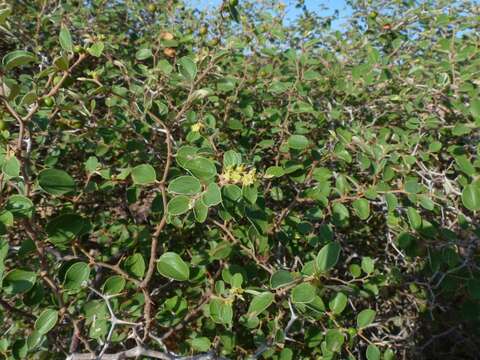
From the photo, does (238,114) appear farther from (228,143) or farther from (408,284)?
(408,284)

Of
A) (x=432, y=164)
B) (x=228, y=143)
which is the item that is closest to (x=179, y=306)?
(x=228, y=143)

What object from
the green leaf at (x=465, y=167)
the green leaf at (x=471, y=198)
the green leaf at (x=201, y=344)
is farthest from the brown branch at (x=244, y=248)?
the green leaf at (x=465, y=167)

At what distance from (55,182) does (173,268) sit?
0.41 m

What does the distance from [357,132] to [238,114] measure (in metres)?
0.69

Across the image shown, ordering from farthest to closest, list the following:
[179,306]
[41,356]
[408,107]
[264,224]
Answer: [408,107] < [41,356] < [179,306] < [264,224]

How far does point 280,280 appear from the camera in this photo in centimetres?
111

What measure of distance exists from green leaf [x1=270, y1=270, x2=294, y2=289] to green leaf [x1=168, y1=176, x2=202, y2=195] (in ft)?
1.02

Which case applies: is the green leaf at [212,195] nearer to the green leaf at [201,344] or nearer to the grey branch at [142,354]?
the grey branch at [142,354]

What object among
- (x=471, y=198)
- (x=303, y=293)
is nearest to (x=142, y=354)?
(x=303, y=293)

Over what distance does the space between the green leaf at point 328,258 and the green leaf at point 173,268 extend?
1.26 feet

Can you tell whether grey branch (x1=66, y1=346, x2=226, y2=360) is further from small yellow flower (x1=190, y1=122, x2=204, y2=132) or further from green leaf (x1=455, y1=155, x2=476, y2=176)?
green leaf (x1=455, y1=155, x2=476, y2=176)

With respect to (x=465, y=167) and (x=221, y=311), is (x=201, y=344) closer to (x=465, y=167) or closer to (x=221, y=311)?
(x=221, y=311)

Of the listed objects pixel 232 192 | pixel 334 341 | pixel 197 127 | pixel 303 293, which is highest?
pixel 232 192

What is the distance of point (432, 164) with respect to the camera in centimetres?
229
